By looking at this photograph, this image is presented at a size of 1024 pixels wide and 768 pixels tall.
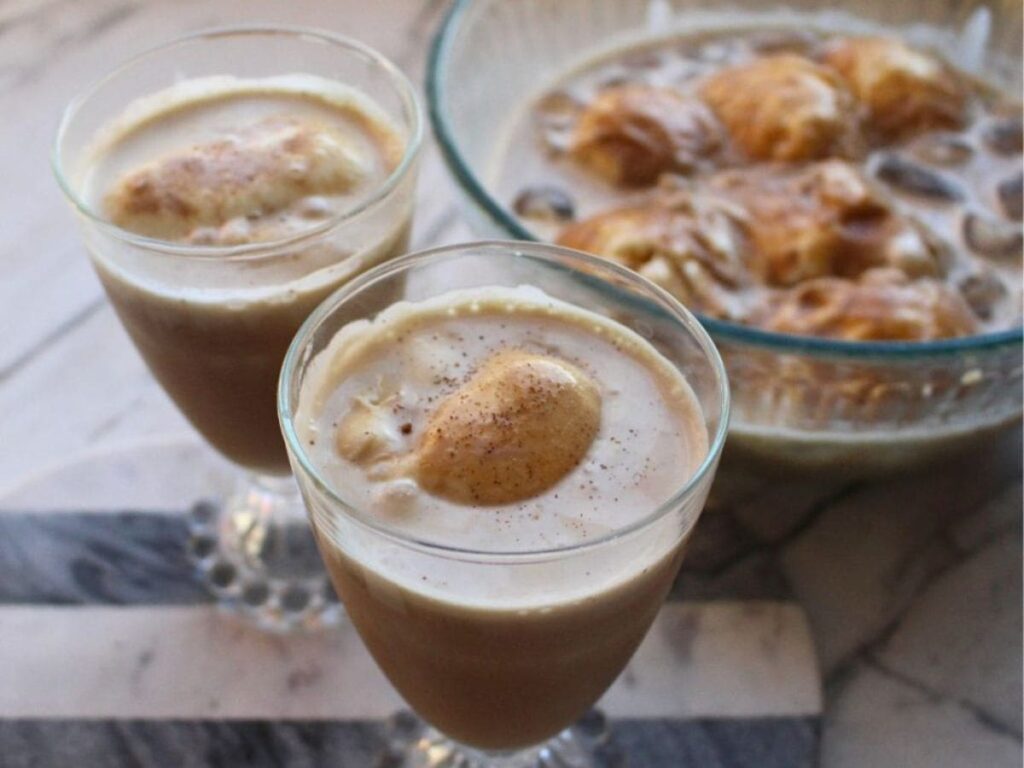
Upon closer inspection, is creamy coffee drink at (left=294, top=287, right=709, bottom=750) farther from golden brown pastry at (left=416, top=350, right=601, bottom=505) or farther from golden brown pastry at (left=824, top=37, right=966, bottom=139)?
golden brown pastry at (left=824, top=37, right=966, bottom=139)

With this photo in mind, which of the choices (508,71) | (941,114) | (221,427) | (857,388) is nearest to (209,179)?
(221,427)

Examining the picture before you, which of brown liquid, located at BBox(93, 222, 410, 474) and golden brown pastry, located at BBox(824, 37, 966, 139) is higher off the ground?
brown liquid, located at BBox(93, 222, 410, 474)

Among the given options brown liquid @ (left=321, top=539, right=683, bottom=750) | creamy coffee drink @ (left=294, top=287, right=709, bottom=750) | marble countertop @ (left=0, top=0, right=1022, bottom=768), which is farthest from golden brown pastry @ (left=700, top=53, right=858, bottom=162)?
brown liquid @ (left=321, top=539, right=683, bottom=750)

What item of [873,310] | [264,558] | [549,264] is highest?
[549,264]

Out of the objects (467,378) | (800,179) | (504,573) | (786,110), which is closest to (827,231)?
(800,179)

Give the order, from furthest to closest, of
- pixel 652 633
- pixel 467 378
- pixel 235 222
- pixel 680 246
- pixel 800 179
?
pixel 800 179 → pixel 680 246 → pixel 652 633 → pixel 235 222 → pixel 467 378

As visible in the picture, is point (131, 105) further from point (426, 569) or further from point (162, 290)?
point (426, 569)

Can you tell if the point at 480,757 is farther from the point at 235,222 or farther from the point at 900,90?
the point at 900,90
